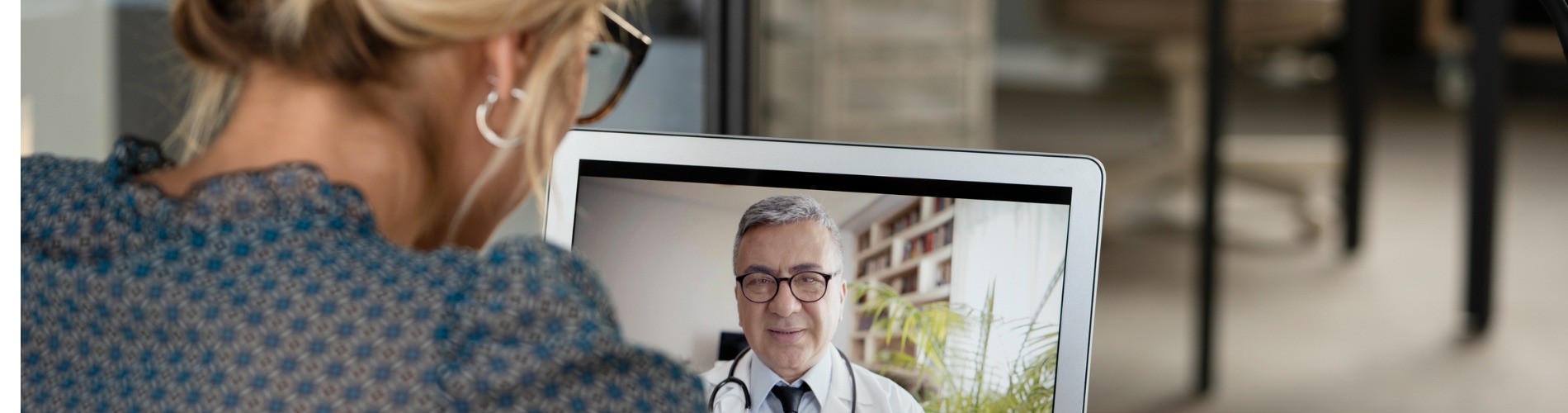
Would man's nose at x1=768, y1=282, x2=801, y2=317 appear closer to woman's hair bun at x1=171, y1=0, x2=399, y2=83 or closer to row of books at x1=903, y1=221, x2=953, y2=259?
row of books at x1=903, y1=221, x2=953, y2=259

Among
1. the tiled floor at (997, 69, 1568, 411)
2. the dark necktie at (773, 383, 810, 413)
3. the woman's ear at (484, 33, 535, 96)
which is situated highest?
the woman's ear at (484, 33, 535, 96)

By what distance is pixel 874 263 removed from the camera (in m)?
0.57

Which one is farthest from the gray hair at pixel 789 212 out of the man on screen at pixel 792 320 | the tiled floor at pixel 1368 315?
the tiled floor at pixel 1368 315

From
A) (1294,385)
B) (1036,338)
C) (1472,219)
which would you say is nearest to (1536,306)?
(1472,219)

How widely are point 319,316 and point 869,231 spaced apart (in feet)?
0.83

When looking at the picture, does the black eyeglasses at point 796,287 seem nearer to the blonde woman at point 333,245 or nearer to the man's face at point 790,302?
the man's face at point 790,302

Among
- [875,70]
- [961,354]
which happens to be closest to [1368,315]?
[875,70]

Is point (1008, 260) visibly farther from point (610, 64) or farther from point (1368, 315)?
point (1368, 315)

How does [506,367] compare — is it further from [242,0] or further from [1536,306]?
[1536,306]

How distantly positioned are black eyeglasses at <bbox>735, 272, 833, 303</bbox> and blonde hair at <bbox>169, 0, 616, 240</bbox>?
123 millimetres

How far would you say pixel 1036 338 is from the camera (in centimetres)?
55

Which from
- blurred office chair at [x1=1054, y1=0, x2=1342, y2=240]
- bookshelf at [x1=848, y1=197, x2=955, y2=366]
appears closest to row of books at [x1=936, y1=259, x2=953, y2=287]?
bookshelf at [x1=848, y1=197, x2=955, y2=366]

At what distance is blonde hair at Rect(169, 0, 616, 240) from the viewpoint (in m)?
0.42

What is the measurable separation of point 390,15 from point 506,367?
0.12 metres
